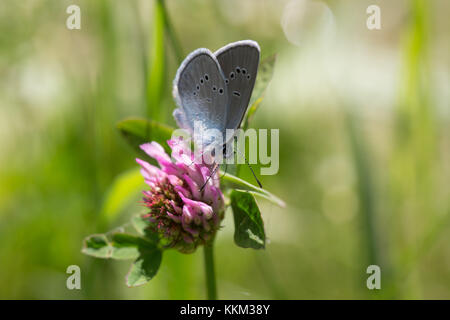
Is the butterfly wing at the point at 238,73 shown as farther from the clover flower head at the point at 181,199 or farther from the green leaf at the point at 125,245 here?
the green leaf at the point at 125,245

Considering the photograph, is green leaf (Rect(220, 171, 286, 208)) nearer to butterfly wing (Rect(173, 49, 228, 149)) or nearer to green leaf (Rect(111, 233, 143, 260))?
butterfly wing (Rect(173, 49, 228, 149))

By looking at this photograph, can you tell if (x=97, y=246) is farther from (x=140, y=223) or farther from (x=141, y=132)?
(x=141, y=132)

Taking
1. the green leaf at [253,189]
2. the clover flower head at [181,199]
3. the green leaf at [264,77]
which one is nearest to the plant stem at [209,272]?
the clover flower head at [181,199]

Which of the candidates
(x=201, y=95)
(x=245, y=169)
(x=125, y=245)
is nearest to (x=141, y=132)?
(x=201, y=95)

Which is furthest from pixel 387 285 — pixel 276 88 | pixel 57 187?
pixel 57 187

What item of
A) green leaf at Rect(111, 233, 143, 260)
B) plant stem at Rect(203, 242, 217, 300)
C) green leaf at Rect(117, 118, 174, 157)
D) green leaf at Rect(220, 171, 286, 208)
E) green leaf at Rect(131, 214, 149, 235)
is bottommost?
plant stem at Rect(203, 242, 217, 300)

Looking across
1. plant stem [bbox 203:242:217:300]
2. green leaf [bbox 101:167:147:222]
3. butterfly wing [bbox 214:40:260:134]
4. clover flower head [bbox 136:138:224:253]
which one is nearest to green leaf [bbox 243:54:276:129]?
butterfly wing [bbox 214:40:260:134]
